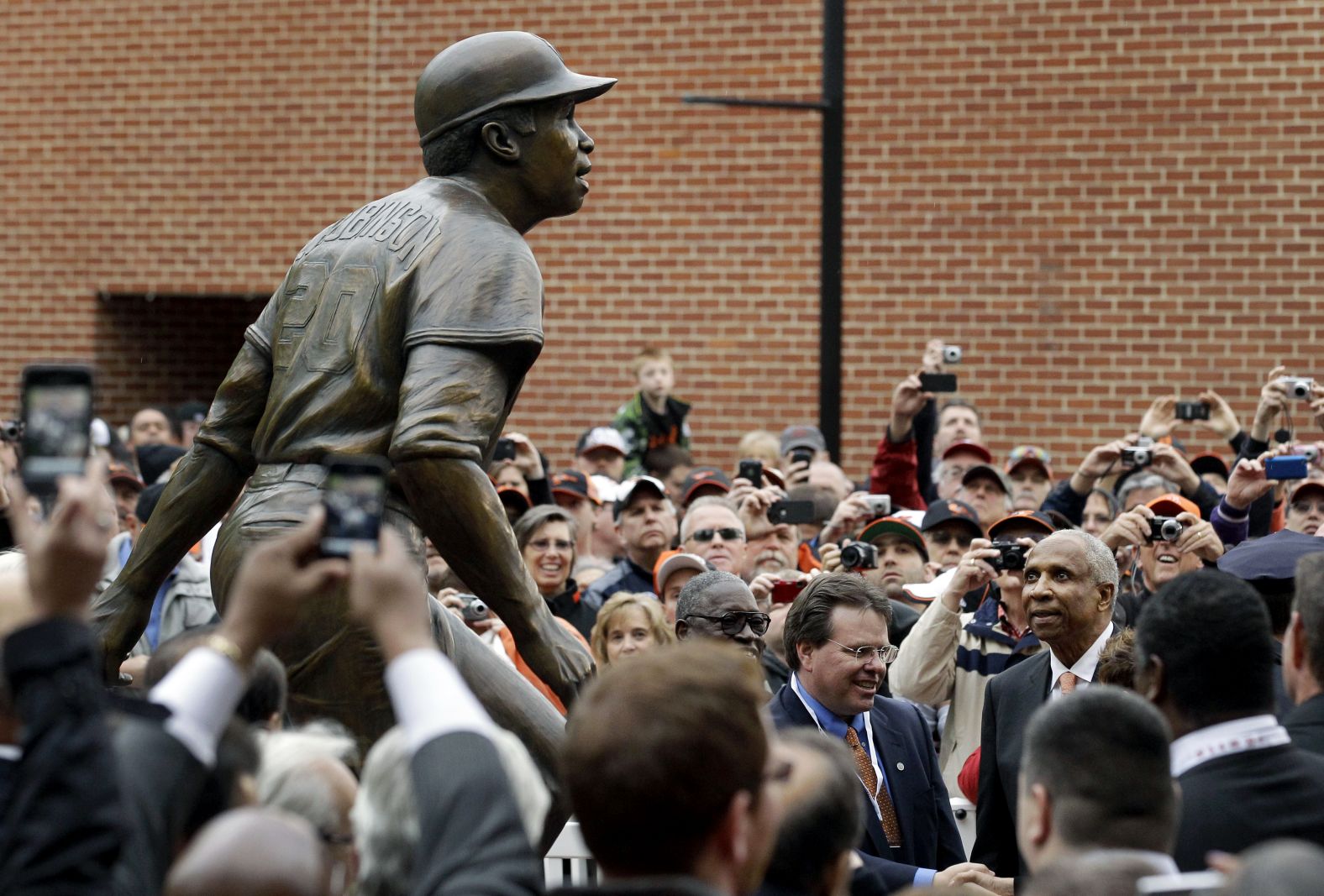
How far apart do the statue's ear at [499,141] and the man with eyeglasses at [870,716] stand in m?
1.59

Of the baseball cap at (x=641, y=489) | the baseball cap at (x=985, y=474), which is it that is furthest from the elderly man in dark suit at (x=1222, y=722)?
the baseball cap at (x=985, y=474)

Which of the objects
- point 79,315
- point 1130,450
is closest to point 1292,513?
point 1130,450

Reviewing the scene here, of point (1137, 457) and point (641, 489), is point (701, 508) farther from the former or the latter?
point (1137, 457)

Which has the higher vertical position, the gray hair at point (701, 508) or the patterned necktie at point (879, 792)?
the patterned necktie at point (879, 792)

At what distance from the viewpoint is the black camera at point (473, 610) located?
251 inches

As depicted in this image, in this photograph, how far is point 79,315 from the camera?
13.2 metres

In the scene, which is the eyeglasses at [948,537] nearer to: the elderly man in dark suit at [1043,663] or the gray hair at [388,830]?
the elderly man in dark suit at [1043,663]

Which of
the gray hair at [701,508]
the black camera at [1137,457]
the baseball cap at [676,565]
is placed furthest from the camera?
the black camera at [1137,457]

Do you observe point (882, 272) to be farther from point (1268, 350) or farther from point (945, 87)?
point (1268, 350)

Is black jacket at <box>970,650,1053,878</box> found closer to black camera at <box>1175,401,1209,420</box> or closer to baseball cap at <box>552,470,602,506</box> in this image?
baseball cap at <box>552,470,602,506</box>

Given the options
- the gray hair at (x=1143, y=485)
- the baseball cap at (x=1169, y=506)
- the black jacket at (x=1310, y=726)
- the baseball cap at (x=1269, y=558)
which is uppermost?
the black jacket at (x=1310, y=726)

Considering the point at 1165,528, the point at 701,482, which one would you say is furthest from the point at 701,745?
the point at 701,482

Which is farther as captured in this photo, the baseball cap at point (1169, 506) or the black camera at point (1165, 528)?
the baseball cap at point (1169, 506)

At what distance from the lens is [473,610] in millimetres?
6379
